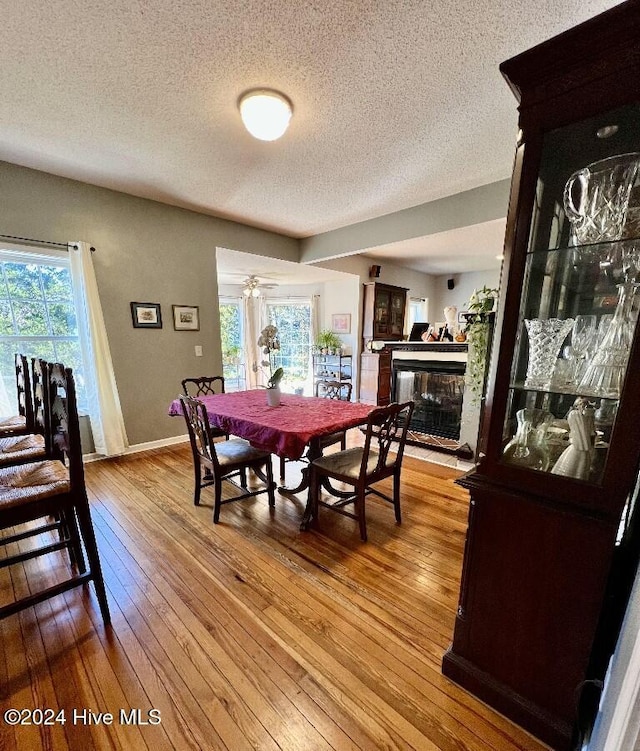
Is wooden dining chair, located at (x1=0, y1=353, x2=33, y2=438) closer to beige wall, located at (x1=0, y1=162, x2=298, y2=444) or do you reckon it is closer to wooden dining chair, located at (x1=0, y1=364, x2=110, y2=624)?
wooden dining chair, located at (x1=0, y1=364, x2=110, y2=624)

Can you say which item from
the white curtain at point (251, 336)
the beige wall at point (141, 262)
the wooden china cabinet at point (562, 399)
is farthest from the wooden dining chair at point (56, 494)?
the white curtain at point (251, 336)

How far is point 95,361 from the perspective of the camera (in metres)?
3.04

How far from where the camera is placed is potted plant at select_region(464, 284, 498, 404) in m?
2.66

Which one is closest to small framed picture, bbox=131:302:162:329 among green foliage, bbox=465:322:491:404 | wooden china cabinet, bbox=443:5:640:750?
green foliage, bbox=465:322:491:404

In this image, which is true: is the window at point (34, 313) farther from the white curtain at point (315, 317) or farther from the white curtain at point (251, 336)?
the white curtain at point (315, 317)

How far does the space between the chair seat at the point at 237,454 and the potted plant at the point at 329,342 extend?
12.0ft

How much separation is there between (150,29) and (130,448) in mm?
3341

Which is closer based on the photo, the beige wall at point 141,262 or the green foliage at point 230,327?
the beige wall at point 141,262

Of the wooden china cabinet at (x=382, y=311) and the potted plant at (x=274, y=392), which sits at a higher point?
the wooden china cabinet at (x=382, y=311)

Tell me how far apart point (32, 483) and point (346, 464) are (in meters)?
1.59

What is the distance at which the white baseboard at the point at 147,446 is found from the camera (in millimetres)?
3211

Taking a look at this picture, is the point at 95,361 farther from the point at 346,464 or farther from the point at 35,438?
the point at 346,464

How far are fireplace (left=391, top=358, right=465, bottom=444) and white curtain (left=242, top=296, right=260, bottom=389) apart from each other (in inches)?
136

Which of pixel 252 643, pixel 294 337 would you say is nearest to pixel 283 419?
pixel 252 643
